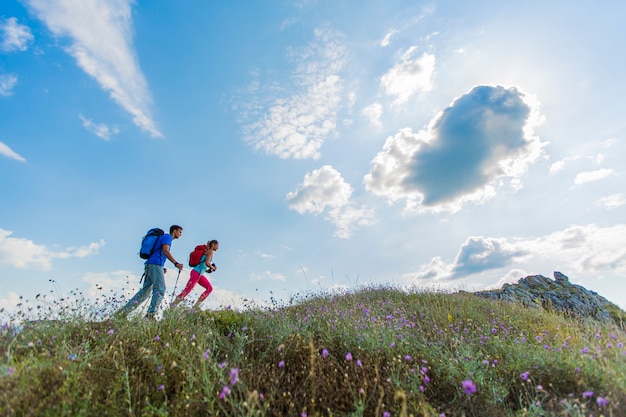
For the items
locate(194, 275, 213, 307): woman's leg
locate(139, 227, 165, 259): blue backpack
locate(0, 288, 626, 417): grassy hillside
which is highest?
locate(139, 227, 165, 259): blue backpack

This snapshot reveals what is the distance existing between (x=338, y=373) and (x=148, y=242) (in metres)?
5.66

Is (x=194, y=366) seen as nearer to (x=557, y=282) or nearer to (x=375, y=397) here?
(x=375, y=397)

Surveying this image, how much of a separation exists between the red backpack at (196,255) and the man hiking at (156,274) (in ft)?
4.64

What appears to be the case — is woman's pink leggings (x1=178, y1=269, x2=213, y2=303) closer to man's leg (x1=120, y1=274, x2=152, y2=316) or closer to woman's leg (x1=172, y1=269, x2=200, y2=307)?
woman's leg (x1=172, y1=269, x2=200, y2=307)

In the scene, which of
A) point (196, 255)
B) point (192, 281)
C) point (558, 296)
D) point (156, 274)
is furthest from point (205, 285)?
point (558, 296)

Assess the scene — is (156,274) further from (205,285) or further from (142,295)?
(205,285)

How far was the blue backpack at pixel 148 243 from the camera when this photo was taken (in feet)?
26.1

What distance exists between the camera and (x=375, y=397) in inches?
144

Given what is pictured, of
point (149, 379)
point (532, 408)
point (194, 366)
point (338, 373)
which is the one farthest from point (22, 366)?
point (532, 408)

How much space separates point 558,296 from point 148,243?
1501 centimetres

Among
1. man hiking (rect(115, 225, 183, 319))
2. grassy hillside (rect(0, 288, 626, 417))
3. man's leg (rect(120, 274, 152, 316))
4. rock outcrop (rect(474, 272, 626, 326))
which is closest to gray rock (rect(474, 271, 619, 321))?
rock outcrop (rect(474, 272, 626, 326))

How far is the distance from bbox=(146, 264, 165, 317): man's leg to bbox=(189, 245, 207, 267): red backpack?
158 centimetres

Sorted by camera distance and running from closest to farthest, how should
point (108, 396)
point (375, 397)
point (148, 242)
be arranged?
1. point (108, 396)
2. point (375, 397)
3. point (148, 242)

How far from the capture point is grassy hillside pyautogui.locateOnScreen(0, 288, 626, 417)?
10.1ft
